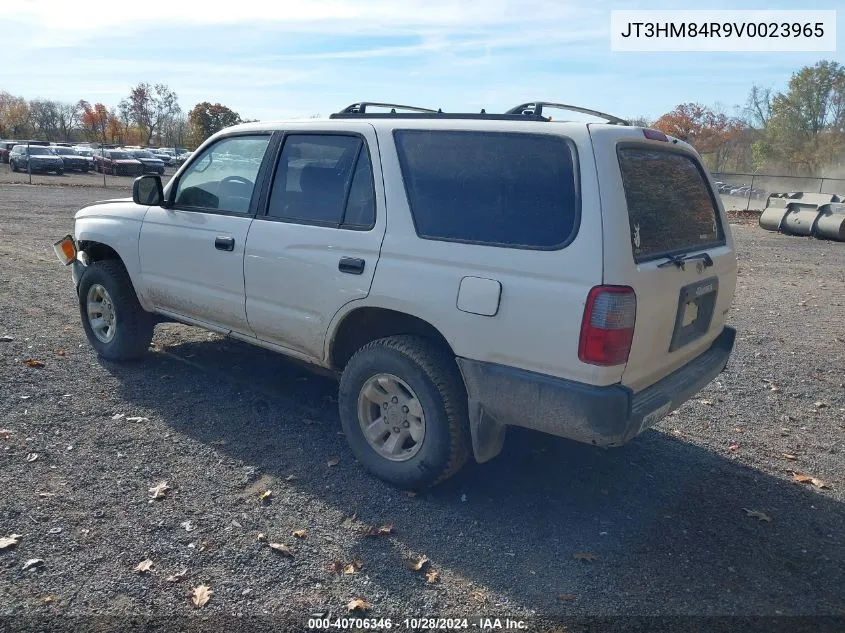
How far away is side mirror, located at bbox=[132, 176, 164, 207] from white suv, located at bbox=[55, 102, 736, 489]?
31 centimetres

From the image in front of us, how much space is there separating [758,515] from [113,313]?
15.9 feet

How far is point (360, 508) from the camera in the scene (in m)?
3.77

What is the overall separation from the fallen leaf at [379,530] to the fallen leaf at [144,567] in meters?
1.01

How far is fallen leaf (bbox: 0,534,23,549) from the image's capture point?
10.8ft

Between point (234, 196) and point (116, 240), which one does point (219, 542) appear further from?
point (116, 240)

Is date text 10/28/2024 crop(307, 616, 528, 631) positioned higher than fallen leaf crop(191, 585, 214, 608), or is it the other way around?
fallen leaf crop(191, 585, 214, 608)

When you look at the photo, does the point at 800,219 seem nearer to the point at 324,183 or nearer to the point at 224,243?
the point at 324,183

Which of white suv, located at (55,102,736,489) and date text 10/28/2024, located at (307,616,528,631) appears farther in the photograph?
white suv, located at (55,102,736,489)

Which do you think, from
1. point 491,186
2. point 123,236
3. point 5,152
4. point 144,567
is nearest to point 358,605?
point 144,567

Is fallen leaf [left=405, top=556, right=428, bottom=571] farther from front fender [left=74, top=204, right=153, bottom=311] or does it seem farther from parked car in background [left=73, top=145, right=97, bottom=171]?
parked car in background [left=73, top=145, right=97, bottom=171]

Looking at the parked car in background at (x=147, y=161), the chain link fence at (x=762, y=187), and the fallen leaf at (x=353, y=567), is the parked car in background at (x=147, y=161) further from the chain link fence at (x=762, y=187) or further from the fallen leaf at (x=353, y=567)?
the fallen leaf at (x=353, y=567)

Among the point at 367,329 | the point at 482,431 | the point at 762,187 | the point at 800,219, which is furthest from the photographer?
the point at 762,187

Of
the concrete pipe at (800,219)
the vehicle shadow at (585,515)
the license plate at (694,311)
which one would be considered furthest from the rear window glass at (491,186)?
the concrete pipe at (800,219)

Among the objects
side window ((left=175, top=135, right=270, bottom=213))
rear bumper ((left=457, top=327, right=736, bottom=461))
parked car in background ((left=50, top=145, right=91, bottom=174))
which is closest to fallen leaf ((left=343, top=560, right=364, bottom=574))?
rear bumper ((left=457, top=327, right=736, bottom=461))
